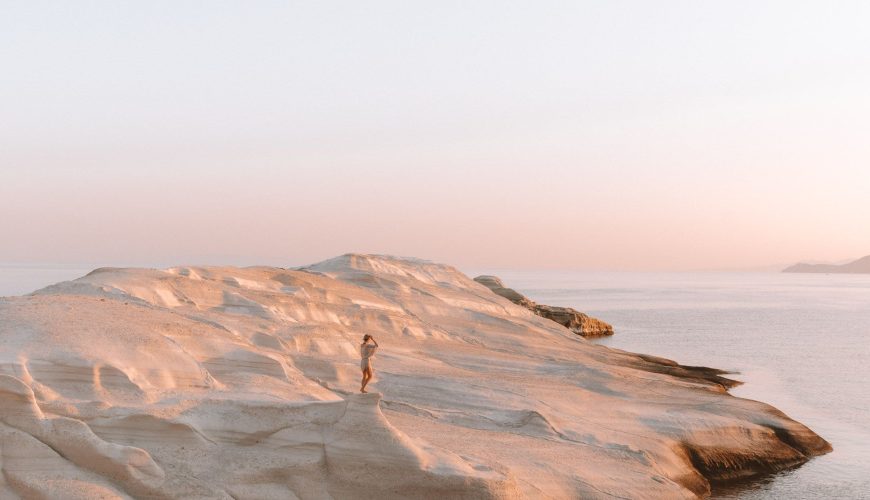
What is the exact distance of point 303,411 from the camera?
19.9 m

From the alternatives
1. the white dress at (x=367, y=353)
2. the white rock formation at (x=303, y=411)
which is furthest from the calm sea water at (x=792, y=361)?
the white dress at (x=367, y=353)

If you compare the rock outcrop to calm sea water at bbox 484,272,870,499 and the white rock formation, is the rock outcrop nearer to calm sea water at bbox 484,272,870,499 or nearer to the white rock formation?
calm sea water at bbox 484,272,870,499

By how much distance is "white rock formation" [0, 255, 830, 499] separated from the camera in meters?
17.7

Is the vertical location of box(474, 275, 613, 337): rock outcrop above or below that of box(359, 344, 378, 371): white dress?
below

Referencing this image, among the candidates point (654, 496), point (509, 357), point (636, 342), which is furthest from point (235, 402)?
point (636, 342)

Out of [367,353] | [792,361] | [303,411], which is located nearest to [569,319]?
[792,361]

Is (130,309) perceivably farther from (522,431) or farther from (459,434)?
(522,431)

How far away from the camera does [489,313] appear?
5666 centimetres

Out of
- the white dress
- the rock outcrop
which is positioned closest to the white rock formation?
the white dress

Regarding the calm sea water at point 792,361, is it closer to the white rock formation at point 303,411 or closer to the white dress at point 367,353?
the white rock formation at point 303,411

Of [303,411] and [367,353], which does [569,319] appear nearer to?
[367,353]

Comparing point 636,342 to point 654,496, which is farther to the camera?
point 636,342

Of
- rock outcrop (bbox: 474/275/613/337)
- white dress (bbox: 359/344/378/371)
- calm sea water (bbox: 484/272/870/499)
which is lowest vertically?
calm sea water (bbox: 484/272/870/499)

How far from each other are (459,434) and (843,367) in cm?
4459
